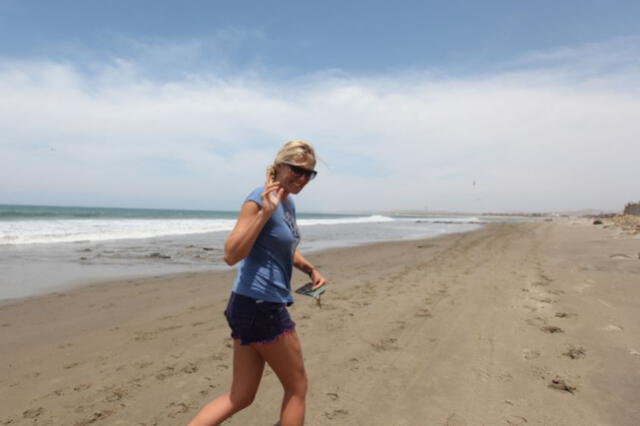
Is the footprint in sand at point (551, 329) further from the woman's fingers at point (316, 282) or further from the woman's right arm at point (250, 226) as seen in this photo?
the woman's right arm at point (250, 226)

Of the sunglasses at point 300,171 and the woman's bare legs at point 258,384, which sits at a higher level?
the sunglasses at point 300,171

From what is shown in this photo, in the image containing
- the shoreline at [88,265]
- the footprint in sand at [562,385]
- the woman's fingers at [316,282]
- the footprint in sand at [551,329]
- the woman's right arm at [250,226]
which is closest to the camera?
the woman's right arm at [250,226]

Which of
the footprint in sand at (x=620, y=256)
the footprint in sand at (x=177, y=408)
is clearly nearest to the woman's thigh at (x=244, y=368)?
the footprint in sand at (x=177, y=408)

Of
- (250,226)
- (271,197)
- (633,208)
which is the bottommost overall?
A: (250,226)

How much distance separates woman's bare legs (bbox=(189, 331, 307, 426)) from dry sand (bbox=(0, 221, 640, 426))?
101 cm

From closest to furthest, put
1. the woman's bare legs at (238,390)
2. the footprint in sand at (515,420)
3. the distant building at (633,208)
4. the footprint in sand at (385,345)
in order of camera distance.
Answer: the woman's bare legs at (238,390) → the footprint in sand at (515,420) → the footprint in sand at (385,345) → the distant building at (633,208)

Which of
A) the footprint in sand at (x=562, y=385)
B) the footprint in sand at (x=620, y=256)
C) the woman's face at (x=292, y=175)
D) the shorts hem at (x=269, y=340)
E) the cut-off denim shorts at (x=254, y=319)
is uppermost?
the woman's face at (x=292, y=175)

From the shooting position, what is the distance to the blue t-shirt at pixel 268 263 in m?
1.97

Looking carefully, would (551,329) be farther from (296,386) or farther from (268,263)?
(268,263)

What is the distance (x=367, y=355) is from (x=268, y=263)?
8.77ft

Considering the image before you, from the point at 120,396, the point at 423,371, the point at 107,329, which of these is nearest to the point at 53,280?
the point at 107,329

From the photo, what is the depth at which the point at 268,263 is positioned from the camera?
2006 mm

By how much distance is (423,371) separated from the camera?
3.76m

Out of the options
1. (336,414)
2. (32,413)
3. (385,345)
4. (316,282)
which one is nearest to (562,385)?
(385,345)
